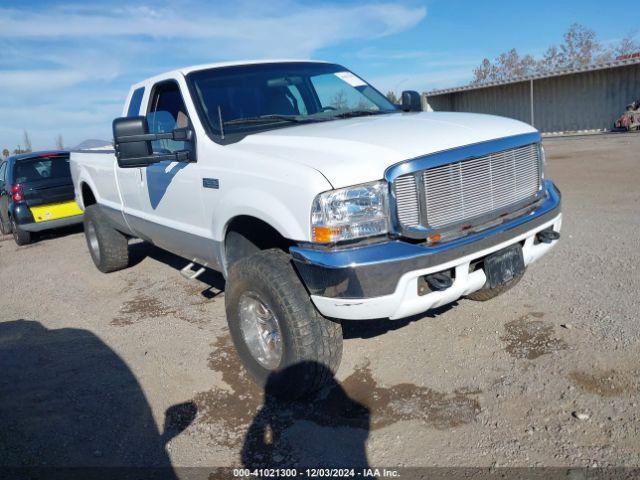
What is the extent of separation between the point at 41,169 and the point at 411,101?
25.5 feet

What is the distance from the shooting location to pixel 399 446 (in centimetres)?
292

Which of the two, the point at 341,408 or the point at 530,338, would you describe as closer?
the point at 341,408

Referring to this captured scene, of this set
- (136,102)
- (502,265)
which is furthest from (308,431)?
(136,102)

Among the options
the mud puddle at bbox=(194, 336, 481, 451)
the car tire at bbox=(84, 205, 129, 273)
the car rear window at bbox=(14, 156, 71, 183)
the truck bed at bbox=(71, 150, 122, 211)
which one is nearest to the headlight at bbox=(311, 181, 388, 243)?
the mud puddle at bbox=(194, 336, 481, 451)

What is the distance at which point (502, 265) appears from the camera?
3326 millimetres

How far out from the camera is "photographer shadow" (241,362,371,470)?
2.90 meters

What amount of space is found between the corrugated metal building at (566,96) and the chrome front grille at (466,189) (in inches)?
882

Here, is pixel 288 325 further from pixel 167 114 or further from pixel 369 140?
pixel 167 114

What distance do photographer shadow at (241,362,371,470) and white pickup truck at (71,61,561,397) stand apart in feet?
0.42

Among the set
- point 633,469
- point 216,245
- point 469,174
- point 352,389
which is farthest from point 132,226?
point 633,469

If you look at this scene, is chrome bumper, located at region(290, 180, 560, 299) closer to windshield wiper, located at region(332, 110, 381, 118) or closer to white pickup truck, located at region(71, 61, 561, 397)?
white pickup truck, located at region(71, 61, 561, 397)

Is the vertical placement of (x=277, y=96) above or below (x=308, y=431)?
above

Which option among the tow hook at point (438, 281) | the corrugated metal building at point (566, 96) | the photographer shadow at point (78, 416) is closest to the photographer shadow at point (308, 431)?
the photographer shadow at point (78, 416)

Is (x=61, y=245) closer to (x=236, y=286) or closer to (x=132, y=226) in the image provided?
(x=132, y=226)
